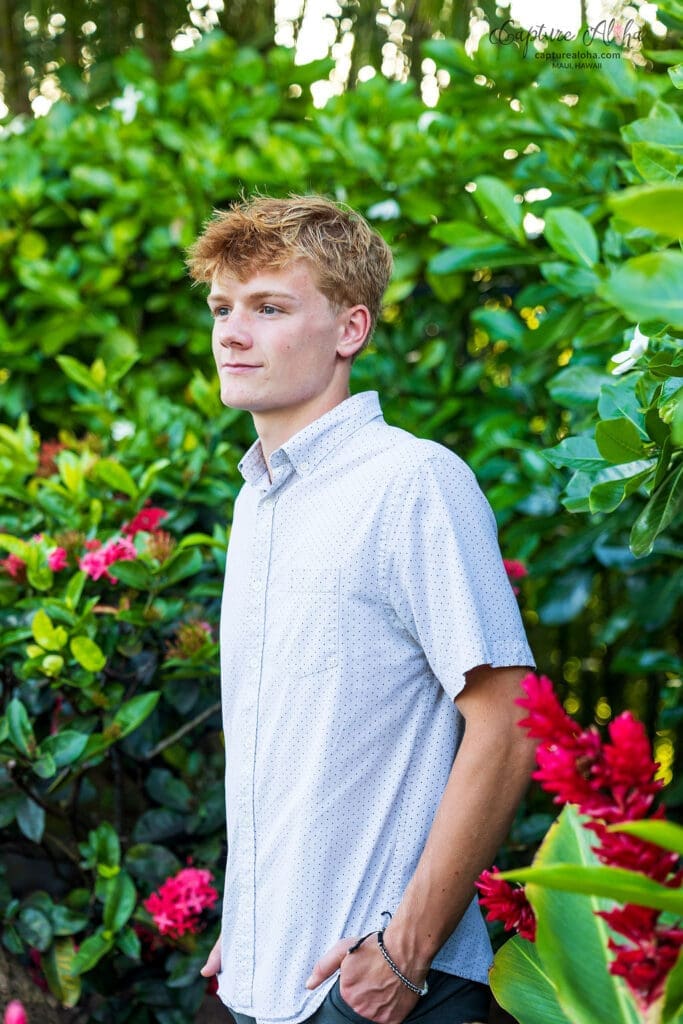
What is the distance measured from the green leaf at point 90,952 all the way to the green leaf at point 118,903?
3cm

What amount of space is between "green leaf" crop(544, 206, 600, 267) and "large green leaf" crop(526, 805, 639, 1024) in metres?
1.52

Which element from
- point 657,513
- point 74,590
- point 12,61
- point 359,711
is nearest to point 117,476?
point 74,590

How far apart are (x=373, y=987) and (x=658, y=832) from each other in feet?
3.17

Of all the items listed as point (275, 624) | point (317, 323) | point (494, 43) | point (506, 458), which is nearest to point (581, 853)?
point (275, 624)

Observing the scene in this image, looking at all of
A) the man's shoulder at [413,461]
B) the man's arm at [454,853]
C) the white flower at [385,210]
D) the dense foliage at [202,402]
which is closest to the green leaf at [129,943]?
the dense foliage at [202,402]

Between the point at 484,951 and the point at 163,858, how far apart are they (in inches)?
39.4

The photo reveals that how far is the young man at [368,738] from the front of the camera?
168cm

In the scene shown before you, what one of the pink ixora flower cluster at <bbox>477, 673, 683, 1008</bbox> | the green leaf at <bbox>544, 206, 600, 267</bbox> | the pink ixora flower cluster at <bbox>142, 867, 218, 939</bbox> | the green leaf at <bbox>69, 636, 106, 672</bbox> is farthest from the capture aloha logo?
the pink ixora flower cluster at <bbox>477, 673, 683, 1008</bbox>

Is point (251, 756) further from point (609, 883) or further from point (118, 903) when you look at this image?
point (609, 883)

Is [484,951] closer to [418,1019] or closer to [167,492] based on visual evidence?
[418,1019]

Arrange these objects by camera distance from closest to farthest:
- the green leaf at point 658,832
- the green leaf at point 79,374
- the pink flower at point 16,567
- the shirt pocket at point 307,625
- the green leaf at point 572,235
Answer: the green leaf at point 658,832 → the shirt pocket at point 307,625 → the green leaf at point 572,235 → the pink flower at point 16,567 → the green leaf at point 79,374

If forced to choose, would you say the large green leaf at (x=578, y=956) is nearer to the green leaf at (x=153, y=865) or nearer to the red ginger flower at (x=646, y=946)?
the red ginger flower at (x=646, y=946)

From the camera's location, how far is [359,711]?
1.76 meters

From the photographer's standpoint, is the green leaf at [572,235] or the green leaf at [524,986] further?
the green leaf at [572,235]
